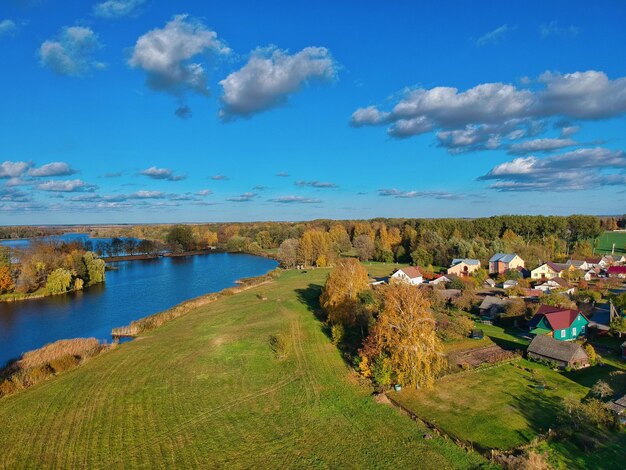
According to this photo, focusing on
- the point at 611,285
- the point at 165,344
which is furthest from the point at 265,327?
the point at 611,285

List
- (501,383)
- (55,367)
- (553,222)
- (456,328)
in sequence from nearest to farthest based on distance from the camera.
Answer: (501,383) → (55,367) → (456,328) → (553,222)

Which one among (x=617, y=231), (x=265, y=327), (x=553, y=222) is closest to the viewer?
(x=265, y=327)

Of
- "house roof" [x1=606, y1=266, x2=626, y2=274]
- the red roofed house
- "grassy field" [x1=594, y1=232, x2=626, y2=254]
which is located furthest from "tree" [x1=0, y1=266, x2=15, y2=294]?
A: "grassy field" [x1=594, y1=232, x2=626, y2=254]

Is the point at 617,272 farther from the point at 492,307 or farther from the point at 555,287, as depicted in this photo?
the point at 492,307

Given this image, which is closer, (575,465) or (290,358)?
(575,465)

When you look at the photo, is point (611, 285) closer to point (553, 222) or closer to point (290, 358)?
point (553, 222)

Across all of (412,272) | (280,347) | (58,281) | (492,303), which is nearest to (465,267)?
(412,272)
